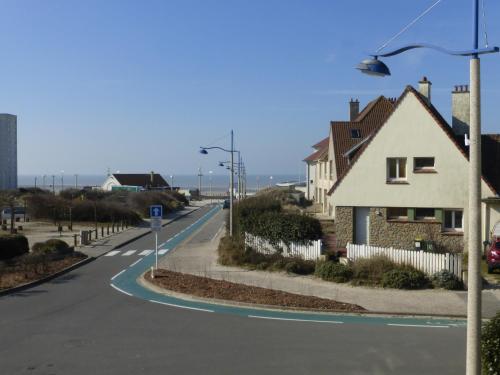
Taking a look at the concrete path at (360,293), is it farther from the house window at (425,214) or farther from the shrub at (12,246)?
the house window at (425,214)

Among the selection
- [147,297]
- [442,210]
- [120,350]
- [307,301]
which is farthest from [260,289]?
[442,210]

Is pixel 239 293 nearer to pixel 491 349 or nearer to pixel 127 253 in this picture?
pixel 491 349

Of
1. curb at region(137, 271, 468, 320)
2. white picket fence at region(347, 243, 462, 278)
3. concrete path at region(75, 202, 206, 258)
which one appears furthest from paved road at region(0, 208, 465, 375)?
concrete path at region(75, 202, 206, 258)

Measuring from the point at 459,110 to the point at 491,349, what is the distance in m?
24.2

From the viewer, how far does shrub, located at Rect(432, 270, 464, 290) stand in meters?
19.3

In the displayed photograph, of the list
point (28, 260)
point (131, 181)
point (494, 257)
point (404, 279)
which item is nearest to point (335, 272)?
point (404, 279)

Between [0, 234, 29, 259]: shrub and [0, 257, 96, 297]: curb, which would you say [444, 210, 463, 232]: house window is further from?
[0, 234, 29, 259]: shrub

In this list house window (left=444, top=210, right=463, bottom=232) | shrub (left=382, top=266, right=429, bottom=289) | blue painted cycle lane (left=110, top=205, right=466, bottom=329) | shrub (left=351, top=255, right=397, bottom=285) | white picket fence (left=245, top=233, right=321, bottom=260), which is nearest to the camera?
blue painted cycle lane (left=110, top=205, right=466, bottom=329)

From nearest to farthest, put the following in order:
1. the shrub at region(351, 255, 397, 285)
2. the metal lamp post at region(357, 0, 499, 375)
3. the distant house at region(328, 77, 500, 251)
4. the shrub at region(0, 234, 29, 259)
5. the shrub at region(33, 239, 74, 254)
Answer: the metal lamp post at region(357, 0, 499, 375)
the shrub at region(351, 255, 397, 285)
the distant house at region(328, 77, 500, 251)
the shrub at region(0, 234, 29, 259)
the shrub at region(33, 239, 74, 254)

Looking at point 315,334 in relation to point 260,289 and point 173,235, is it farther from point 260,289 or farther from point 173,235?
point 173,235

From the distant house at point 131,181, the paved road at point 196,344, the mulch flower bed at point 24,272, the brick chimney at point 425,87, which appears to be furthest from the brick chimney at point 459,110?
the distant house at point 131,181

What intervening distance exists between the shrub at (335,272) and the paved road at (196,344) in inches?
242

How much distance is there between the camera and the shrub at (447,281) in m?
19.3

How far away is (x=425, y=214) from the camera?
27.3 meters
